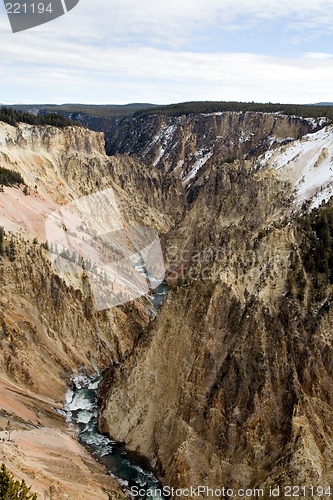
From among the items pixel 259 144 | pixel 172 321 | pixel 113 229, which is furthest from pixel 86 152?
pixel 172 321

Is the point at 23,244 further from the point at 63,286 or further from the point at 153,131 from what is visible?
the point at 153,131

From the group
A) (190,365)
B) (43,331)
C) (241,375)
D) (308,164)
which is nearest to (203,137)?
(308,164)

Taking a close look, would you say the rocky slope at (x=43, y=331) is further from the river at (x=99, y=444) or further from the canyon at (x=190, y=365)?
the river at (x=99, y=444)

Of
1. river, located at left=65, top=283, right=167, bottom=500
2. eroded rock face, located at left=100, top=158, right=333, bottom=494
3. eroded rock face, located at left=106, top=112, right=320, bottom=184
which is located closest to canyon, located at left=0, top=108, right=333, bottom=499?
eroded rock face, located at left=100, top=158, right=333, bottom=494

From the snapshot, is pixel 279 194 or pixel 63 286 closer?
pixel 63 286

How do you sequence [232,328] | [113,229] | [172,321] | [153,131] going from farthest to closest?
1. [153,131]
2. [113,229]
3. [172,321]
4. [232,328]
